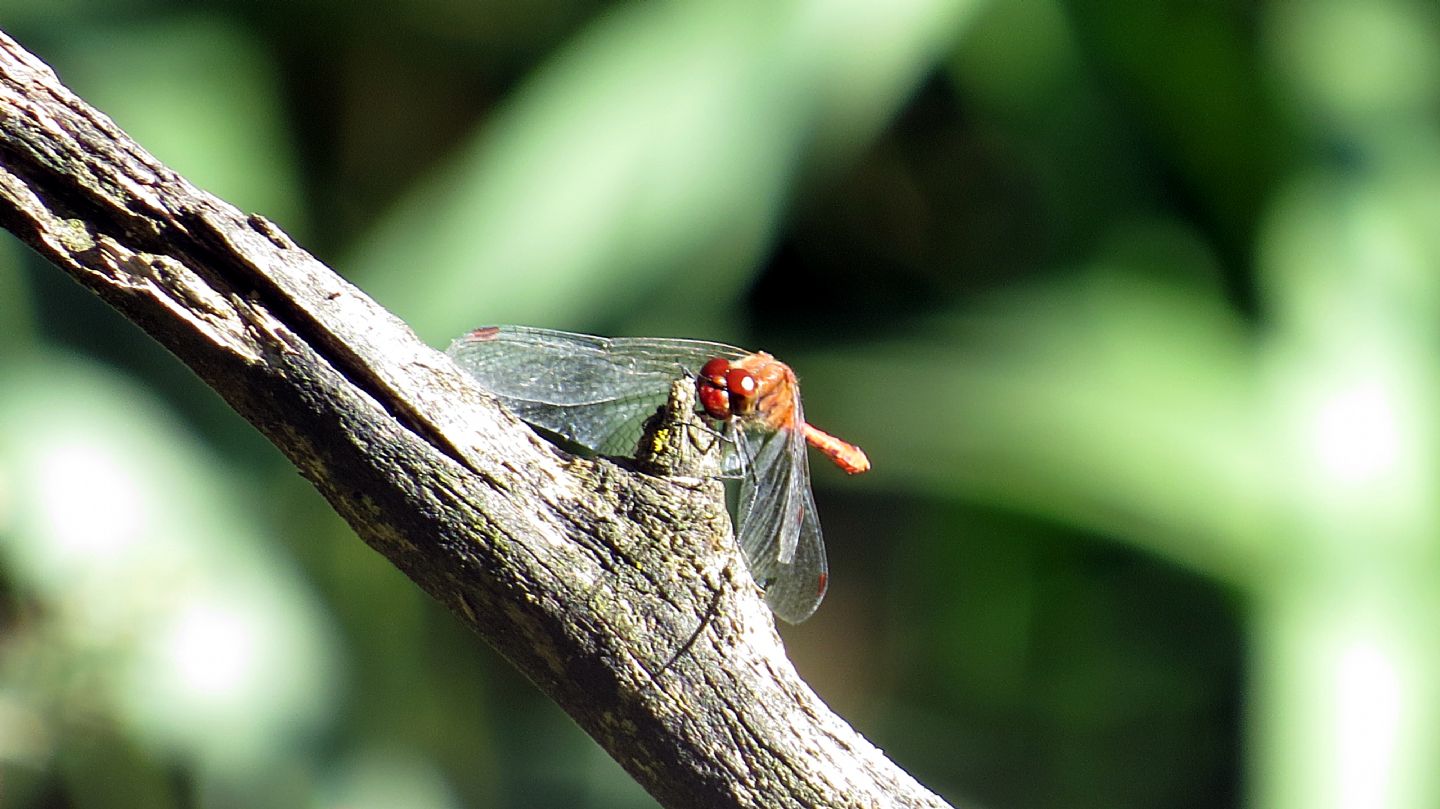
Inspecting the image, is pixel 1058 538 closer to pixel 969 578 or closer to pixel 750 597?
pixel 969 578

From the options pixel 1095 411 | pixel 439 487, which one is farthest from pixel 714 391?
pixel 1095 411

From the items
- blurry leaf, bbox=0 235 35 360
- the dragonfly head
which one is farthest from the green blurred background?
the dragonfly head

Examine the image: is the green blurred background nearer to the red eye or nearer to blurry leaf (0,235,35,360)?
blurry leaf (0,235,35,360)

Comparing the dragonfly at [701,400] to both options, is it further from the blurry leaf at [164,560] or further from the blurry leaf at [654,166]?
the blurry leaf at [654,166]

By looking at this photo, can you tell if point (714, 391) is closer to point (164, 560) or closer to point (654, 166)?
point (164, 560)

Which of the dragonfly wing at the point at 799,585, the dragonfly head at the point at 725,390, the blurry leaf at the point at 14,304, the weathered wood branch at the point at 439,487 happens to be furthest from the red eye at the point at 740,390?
the blurry leaf at the point at 14,304

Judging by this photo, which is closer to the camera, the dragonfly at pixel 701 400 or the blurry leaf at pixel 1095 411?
the dragonfly at pixel 701 400
